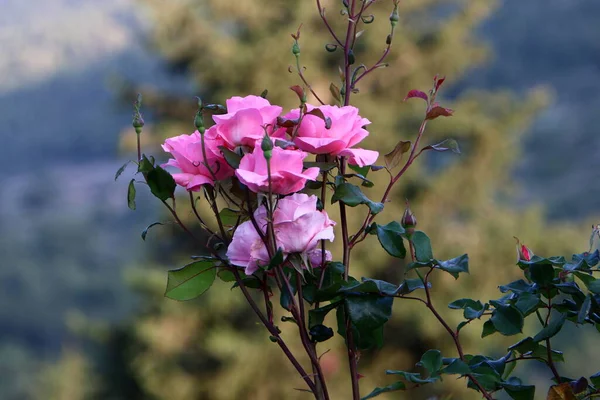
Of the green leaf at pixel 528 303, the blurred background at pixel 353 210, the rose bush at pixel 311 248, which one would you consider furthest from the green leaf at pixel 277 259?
the blurred background at pixel 353 210

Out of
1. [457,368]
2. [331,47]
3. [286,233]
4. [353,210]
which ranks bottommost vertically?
[457,368]

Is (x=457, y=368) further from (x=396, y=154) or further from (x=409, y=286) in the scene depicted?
(x=396, y=154)

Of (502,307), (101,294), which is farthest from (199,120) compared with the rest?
(101,294)

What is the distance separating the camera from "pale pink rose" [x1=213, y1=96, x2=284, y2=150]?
23.1 inches

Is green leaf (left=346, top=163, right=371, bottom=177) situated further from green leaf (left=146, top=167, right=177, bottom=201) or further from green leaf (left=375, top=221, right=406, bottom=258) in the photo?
green leaf (left=146, top=167, right=177, bottom=201)

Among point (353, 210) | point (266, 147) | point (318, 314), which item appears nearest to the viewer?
point (266, 147)

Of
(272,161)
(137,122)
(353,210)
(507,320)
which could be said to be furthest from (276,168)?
(353,210)

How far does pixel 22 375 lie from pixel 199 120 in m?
18.7

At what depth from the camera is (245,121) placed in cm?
59

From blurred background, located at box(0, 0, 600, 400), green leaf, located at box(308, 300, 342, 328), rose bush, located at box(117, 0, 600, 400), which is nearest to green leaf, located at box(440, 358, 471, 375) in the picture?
rose bush, located at box(117, 0, 600, 400)

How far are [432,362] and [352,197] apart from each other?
15 centimetres

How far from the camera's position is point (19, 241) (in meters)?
23.4

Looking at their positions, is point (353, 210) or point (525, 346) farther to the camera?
point (353, 210)

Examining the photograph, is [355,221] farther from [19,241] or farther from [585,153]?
[19,241]
